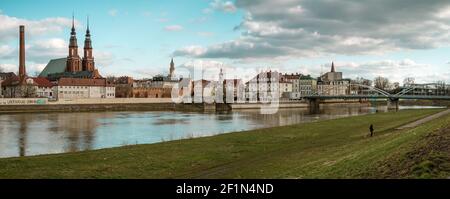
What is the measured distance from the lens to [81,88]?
120000 millimetres

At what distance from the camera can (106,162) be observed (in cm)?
1648

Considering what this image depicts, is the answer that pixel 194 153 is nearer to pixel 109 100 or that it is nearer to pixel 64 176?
pixel 64 176

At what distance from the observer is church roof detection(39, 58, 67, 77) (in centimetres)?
14671

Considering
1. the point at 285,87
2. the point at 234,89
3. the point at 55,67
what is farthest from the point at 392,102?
the point at 55,67

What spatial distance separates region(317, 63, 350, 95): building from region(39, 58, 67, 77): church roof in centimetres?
8989

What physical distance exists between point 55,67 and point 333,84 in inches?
4086

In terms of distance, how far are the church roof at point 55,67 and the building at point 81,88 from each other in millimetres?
26770

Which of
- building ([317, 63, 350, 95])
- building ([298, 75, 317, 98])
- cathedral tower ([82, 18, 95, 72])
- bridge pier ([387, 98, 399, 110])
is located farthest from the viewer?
building ([317, 63, 350, 95])

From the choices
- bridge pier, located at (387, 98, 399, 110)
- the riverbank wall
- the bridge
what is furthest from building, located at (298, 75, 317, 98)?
bridge pier, located at (387, 98, 399, 110)

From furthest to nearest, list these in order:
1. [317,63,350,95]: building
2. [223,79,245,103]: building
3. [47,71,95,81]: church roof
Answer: [317,63,350,95]: building < [47,71,95,81]: church roof < [223,79,245,103]: building

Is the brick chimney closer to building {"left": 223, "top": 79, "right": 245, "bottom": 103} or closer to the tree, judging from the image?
building {"left": 223, "top": 79, "right": 245, "bottom": 103}
